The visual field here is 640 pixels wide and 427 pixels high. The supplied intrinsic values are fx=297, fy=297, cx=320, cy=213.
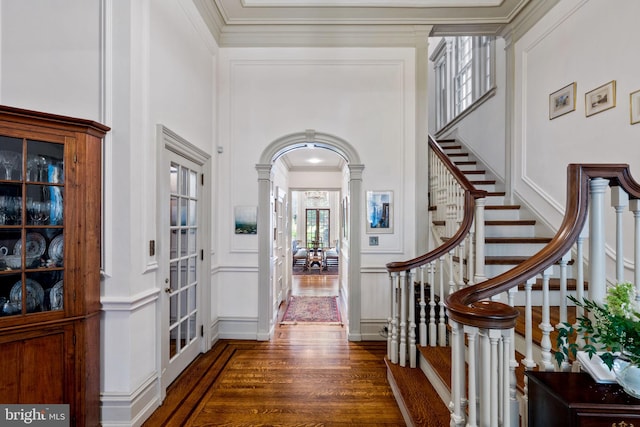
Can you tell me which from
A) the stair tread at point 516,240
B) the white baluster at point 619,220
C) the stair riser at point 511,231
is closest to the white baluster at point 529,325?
the white baluster at point 619,220

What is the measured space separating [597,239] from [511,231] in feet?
7.01

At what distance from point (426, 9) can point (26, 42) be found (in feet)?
12.2

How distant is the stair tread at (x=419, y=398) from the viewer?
183cm

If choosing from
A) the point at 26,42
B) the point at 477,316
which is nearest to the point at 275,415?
the point at 477,316

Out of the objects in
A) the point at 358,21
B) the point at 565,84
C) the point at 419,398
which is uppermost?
the point at 358,21

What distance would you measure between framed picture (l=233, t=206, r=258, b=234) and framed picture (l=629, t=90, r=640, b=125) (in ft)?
11.6

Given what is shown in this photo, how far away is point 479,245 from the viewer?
2.29 metres

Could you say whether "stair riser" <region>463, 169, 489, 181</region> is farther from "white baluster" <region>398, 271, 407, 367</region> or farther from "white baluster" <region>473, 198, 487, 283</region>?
"white baluster" <region>398, 271, 407, 367</region>

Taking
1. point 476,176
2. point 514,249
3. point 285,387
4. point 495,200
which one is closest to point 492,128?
point 476,176

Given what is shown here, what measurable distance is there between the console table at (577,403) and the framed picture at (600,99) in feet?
7.73

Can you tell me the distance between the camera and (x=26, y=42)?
1.88 m

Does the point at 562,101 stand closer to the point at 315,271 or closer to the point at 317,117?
the point at 317,117

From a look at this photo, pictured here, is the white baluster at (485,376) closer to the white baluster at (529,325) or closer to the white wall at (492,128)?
the white baluster at (529,325)

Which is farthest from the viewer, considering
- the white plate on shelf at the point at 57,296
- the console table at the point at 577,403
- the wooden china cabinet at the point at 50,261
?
the white plate on shelf at the point at 57,296
